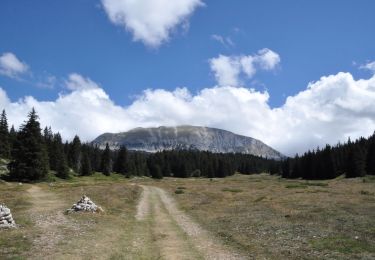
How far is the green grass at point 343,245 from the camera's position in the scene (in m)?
20.5

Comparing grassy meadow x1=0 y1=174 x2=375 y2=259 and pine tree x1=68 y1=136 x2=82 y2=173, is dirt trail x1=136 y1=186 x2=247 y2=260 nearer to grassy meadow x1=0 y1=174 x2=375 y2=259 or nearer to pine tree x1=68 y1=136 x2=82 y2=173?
grassy meadow x1=0 y1=174 x2=375 y2=259

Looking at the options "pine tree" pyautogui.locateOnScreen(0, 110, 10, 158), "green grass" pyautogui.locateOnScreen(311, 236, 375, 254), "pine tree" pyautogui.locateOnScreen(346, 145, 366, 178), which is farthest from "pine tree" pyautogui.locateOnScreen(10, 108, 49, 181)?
"pine tree" pyautogui.locateOnScreen(346, 145, 366, 178)

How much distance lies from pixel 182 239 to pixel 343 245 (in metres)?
9.08

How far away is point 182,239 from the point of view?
2531cm

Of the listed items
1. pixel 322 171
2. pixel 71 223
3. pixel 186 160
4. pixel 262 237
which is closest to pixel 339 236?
pixel 262 237

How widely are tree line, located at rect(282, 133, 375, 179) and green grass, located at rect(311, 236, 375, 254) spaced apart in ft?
347

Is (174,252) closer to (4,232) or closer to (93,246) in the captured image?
(93,246)

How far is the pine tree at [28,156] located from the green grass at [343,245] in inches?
2669

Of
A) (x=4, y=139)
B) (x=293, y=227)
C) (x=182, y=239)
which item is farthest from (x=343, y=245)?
(x=4, y=139)

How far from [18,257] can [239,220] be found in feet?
62.8

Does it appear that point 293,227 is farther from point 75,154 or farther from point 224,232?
point 75,154

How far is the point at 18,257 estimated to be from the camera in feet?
62.1

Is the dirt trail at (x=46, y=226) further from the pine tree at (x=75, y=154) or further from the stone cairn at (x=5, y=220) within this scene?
the pine tree at (x=75, y=154)

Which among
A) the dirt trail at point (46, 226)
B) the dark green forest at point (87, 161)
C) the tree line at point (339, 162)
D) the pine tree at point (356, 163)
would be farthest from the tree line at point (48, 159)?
the pine tree at point (356, 163)
